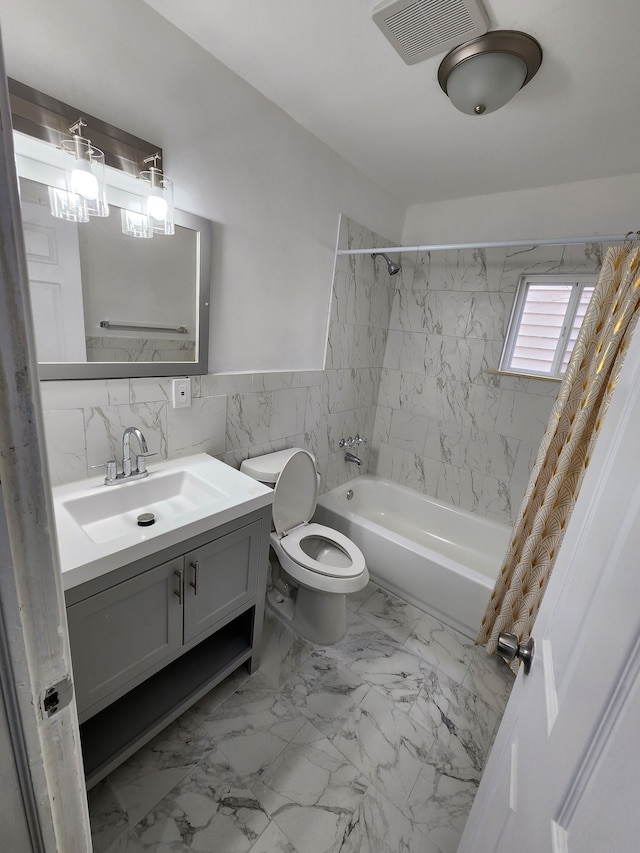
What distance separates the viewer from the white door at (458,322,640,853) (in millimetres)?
403

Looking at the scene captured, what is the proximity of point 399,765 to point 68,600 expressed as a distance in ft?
4.29

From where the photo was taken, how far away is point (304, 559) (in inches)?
67.2

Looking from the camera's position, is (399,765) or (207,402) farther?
(207,402)

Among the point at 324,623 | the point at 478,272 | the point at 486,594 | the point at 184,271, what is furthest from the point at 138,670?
the point at 478,272

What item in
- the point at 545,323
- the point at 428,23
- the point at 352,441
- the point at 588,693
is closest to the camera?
the point at 588,693

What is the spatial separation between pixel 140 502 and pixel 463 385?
2.08 m

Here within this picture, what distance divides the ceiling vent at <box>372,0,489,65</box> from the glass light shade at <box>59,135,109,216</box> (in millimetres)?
948

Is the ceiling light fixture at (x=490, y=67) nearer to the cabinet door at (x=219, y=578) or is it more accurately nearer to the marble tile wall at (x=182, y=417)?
the marble tile wall at (x=182, y=417)

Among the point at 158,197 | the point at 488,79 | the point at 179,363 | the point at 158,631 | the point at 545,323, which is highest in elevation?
the point at 488,79

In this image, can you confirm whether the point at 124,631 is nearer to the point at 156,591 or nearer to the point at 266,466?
the point at 156,591

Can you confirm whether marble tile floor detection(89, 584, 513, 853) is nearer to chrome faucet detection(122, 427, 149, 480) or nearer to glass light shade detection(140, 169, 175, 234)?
chrome faucet detection(122, 427, 149, 480)

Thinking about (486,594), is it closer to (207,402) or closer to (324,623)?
(324,623)

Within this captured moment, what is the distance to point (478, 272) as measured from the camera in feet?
7.52

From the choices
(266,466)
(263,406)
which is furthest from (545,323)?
(266,466)
